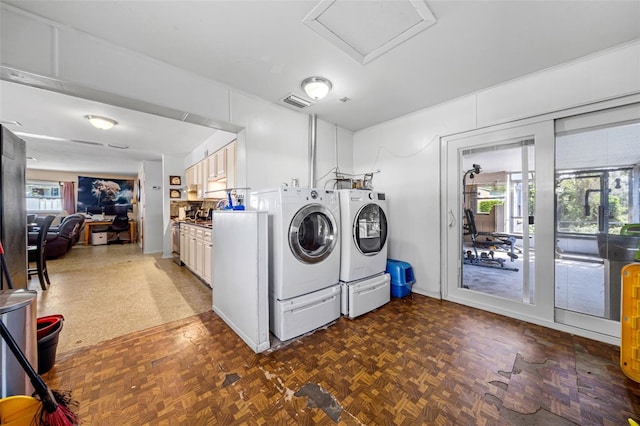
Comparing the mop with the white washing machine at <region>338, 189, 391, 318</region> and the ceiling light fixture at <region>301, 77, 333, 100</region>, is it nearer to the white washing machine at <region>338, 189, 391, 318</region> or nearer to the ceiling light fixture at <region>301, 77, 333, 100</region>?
the white washing machine at <region>338, 189, 391, 318</region>

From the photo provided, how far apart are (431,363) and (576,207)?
2.05 m

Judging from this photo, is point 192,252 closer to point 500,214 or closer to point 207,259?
point 207,259

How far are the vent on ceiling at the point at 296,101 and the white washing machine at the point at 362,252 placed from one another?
A: 1.23m

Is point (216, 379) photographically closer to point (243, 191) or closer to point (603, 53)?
point (243, 191)

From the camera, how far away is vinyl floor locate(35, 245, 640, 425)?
4.36 ft

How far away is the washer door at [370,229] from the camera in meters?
2.66

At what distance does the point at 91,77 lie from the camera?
1.83 meters

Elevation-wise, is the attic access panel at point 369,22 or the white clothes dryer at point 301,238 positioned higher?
the attic access panel at point 369,22

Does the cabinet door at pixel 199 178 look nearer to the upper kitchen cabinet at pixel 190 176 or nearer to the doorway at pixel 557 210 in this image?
the upper kitchen cabinet at pixel 190 176

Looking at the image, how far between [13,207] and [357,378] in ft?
10.1

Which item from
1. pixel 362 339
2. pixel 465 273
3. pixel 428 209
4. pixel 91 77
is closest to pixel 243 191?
pixel 91 77

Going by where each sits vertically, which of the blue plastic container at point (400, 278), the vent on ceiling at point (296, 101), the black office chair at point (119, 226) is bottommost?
the blue plastic container at point (400, 278)

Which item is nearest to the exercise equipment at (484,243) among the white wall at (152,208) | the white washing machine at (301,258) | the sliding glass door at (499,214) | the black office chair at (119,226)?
the sliding glass door at (499,214)

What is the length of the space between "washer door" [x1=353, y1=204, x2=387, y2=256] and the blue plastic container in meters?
0.47
